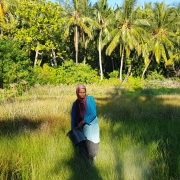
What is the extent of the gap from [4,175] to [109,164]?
1366 mm

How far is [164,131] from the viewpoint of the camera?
5.59 m

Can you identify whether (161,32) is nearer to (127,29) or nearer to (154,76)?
(127,29)

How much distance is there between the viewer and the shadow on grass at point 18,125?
544cm

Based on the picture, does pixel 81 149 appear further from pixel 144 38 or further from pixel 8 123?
pixel 144 38

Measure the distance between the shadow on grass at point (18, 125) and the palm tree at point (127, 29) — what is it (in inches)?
1001

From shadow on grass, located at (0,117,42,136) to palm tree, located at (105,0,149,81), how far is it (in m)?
25.4

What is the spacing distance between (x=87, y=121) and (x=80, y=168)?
2.29 ft

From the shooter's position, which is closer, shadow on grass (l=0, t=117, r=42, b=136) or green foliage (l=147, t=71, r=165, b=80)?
shadow on grass (l=0, t=117, r=42, b=136)

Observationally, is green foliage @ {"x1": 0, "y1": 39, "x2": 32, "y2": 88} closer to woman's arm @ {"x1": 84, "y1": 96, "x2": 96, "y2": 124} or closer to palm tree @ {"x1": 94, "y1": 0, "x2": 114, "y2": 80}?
palm tree @ {"x1": 94, "y1": 0, "x2": 114, "y2": 80}

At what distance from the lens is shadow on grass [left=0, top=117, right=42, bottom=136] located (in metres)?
5.44

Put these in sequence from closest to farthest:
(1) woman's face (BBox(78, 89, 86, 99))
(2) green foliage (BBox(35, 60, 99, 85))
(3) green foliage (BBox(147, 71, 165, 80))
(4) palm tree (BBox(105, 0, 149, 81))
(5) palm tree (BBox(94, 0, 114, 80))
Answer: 1. (1) woman's face (BBox(78, 89, 86, 99))
2. (2) green foliage (BBox(35, 60, 99, 85))
3. (4) palm tree (BBox(105, 0, 149, 81))
4. (5) palm tree (BBox(94, 0, 114, 80))
5. (3) green foliage (BBox(147, 71, 165, 80))

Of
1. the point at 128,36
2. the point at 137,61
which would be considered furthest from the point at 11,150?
the point at 137,61

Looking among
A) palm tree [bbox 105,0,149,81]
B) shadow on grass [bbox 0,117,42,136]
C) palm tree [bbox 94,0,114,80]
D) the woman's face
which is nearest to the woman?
the woman's face

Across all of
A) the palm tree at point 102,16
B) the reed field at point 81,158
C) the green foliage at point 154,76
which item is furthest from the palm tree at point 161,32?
the reed field at point 81,158
